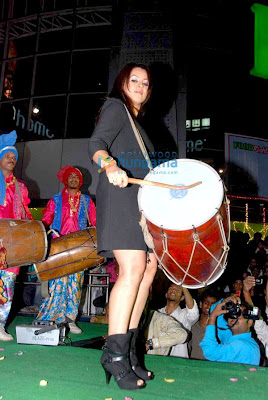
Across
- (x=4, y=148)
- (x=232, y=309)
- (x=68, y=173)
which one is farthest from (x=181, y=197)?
(x=68, y=173)

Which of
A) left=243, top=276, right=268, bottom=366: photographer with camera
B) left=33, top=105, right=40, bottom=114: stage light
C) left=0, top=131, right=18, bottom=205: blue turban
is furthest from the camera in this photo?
left=33, top=105, right=40, bottom=114: stage light

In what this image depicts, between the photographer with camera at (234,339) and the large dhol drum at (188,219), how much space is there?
903 millimetres

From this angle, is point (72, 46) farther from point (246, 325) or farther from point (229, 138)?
point (246, 325)

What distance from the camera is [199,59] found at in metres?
12.3

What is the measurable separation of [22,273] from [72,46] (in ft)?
18.8

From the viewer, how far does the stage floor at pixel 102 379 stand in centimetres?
164

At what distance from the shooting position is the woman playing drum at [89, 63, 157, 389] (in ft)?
5.66

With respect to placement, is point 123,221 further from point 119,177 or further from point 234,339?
point 234,339

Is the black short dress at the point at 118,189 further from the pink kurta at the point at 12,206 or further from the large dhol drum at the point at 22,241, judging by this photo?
the pink kurta at the point at 12,206

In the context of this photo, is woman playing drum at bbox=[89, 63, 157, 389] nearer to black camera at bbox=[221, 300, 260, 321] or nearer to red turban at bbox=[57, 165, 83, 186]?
black camera at bbox=[221, 300, 260, 321]

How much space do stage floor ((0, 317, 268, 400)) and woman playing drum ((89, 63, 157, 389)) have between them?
0.09 metres

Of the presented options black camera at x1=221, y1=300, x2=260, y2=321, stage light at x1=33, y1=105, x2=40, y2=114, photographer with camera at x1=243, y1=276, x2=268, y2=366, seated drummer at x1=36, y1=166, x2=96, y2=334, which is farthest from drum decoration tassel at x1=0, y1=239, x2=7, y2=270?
stage light at x1=33, y1=105, x2=40, y2=114

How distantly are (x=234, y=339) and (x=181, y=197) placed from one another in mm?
1495

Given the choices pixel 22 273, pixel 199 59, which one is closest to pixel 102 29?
pixel 199 59
